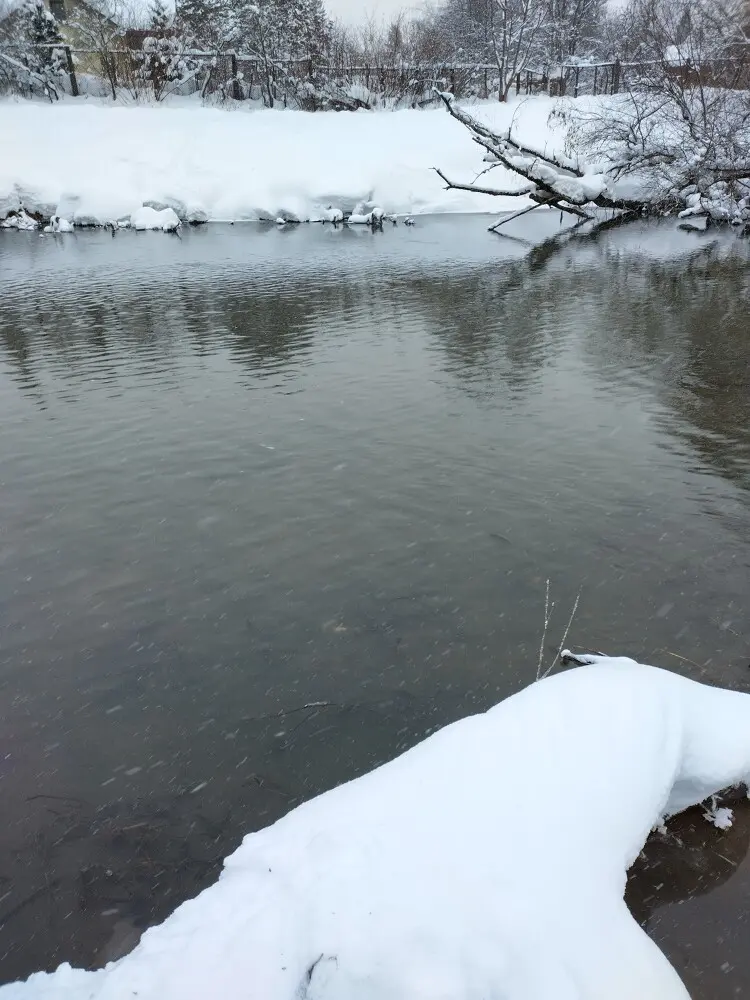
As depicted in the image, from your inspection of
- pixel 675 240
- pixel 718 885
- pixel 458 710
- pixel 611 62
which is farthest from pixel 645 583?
pixel 611 62

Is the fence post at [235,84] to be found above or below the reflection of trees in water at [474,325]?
above

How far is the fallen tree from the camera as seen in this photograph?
24.5 meters

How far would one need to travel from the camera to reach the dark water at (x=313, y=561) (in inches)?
157

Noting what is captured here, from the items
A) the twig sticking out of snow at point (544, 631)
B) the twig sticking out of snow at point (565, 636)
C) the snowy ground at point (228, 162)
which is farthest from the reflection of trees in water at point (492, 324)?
the snowy ground at point (228, 162)

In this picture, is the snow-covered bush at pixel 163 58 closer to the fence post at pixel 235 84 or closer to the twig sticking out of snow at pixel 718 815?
the fence post at pixel 235 84

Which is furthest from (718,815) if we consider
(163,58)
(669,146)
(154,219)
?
(163,58)

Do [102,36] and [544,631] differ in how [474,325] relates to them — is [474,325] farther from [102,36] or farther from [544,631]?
[102,36]

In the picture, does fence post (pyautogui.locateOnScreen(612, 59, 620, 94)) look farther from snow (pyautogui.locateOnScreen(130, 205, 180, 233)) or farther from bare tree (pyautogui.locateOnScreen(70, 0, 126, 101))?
snow (pyautogui.locateOnScreen(130, 205, 180, 233))

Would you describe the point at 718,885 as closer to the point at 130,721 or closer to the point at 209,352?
the point at 130,721

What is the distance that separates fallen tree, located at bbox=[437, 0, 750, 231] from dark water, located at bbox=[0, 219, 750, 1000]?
1429cm

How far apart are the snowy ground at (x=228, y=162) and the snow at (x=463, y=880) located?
1191 inches

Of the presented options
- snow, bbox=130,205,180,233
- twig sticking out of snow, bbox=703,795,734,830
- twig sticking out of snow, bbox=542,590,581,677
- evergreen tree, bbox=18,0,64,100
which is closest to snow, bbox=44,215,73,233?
snow, bbox=130,205,180,233

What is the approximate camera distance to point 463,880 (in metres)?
3.03


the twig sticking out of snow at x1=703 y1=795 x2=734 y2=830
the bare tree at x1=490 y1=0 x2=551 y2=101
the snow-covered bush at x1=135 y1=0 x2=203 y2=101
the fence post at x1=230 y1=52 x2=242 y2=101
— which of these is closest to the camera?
the twig sticking out of snow at x1=703 y1=795 x2=734 y2=830
